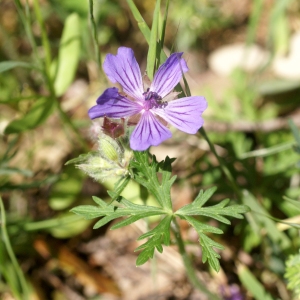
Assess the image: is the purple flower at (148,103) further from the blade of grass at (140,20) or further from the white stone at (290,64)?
the white stone at (290,64)

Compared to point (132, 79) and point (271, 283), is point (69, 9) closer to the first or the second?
point (132, 79)

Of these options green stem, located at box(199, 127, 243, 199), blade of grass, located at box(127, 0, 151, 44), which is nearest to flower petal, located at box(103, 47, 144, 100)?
blade of grass, located at box(127, 0, 151, 44)

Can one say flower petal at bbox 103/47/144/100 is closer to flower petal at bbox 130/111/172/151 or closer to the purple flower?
the purple flower

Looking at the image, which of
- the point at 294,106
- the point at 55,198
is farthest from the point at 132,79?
the point at 294,106

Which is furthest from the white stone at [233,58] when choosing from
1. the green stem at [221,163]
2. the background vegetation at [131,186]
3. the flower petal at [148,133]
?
the flower petal at [148,133]

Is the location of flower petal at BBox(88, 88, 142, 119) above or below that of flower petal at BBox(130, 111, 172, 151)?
above

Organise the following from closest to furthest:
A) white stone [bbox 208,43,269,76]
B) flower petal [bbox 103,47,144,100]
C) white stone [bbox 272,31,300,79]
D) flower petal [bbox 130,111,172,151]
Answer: flower petal [bbox 130,111,172,151] → flower petal [bbox 103,47,144,100] → white stone [bbox 272,31,300,79] → white stone [bbox 208,43,269,76]

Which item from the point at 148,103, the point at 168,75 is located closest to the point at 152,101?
the point at 148,103

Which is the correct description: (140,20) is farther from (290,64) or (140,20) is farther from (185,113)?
(290,64)
